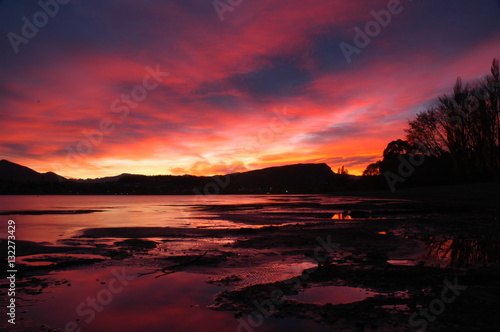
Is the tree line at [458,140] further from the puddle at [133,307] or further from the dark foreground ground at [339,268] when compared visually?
the puddle at [133,307]

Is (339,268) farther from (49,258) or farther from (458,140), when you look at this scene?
(458,140)

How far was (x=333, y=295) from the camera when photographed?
6.86 metres

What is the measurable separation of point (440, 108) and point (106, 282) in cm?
6498

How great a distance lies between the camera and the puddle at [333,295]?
21.4 ft

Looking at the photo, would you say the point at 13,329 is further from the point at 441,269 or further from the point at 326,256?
the point at 441,269

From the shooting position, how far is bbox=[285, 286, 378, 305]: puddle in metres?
6.53

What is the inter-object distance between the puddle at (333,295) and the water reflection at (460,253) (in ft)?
11.7

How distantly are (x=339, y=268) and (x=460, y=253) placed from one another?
4.83 m

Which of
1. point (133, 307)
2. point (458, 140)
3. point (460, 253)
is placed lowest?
point (460, 253)

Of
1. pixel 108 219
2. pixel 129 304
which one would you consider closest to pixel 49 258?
pixel 129 304

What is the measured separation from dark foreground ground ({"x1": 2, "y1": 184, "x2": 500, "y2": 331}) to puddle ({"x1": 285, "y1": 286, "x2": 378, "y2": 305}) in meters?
0.08

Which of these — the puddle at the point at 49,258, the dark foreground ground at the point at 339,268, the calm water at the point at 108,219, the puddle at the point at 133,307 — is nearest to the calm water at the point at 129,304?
the puddle at the point at 133,307

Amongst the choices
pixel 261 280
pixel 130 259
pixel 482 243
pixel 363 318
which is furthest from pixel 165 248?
pixel 482 243

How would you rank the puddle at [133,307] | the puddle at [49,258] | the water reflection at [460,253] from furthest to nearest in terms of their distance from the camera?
the puddle at [49,258] → the water reflection at [460,253] → the puddle at [133,307]
